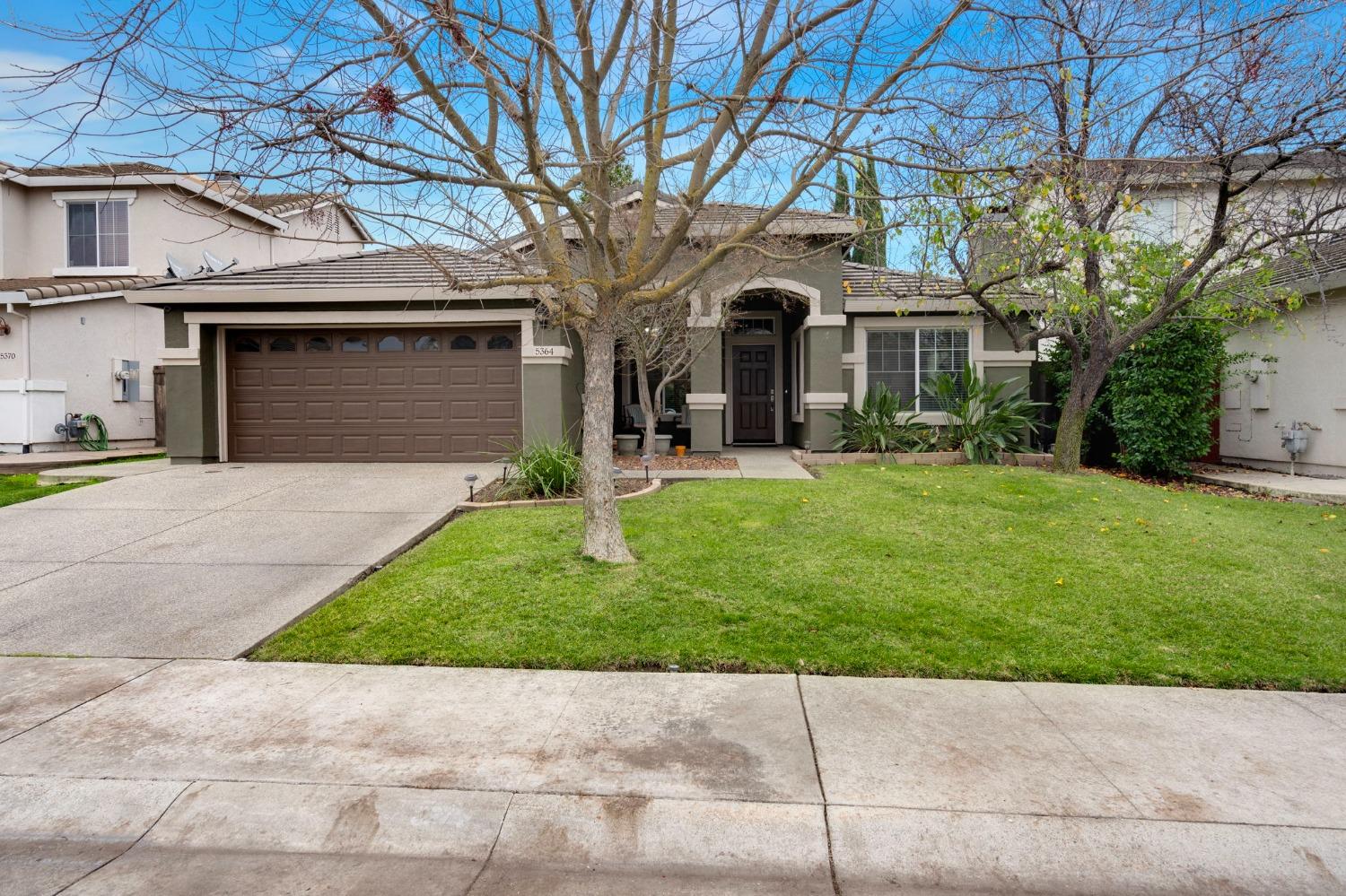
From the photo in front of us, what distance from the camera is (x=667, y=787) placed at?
132 inches

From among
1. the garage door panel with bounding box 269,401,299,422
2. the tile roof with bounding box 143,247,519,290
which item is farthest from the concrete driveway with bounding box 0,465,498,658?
the tile roof with bounding box 143,247,519,290

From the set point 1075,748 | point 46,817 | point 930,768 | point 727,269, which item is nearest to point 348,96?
point 46,817

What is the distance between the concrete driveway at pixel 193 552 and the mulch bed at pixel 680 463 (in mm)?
2852

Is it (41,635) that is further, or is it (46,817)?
(41,635)

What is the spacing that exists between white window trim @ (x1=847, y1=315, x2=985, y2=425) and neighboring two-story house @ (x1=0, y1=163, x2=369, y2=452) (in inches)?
373

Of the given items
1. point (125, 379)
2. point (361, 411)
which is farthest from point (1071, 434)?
point (125, 379)

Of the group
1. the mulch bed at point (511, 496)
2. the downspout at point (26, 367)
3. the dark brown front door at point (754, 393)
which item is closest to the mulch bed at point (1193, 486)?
the dark brown front door at point (754, 393)

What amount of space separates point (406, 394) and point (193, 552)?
6221 millimetres

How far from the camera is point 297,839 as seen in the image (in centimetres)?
311

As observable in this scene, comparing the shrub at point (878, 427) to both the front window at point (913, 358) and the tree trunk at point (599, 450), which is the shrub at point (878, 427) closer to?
the front window at point (913, 358)

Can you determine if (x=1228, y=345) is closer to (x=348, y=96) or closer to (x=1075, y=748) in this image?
(x=1075, y=748)

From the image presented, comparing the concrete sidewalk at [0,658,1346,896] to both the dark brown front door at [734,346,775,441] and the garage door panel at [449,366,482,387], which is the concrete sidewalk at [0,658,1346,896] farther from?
the dark brown front door at [734,346,775,441]

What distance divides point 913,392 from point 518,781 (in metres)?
12.6

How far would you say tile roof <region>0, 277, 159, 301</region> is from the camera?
16.6 metres
